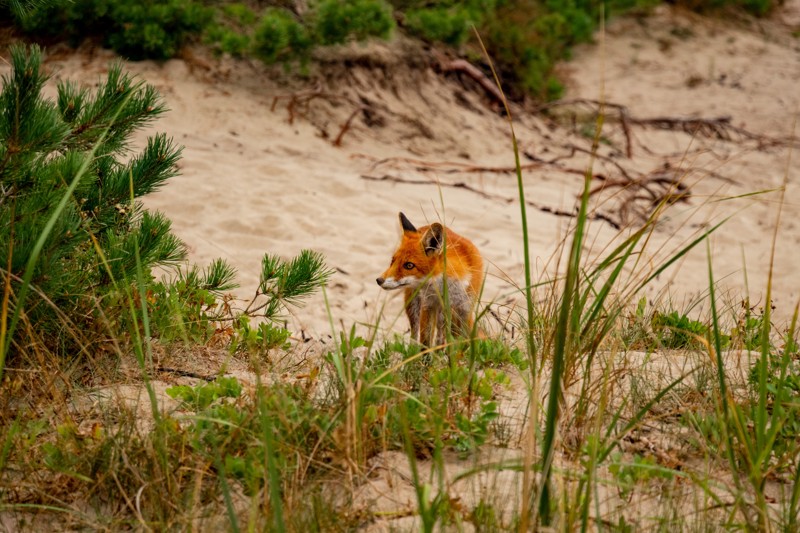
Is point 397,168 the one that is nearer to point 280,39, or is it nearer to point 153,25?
point 280,39

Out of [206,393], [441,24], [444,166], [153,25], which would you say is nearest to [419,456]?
[206,393]

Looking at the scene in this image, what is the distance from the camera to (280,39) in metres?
8.88

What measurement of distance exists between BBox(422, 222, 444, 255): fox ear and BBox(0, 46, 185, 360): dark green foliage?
1.44 metres

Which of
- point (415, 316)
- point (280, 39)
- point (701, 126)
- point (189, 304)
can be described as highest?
point (701, 126)

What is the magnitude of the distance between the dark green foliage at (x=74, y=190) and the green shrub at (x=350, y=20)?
588 centimetres

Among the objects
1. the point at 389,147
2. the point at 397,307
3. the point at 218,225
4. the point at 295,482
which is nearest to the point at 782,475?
the point at 295,482

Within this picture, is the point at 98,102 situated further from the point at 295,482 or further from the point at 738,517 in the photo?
the point at 738,517

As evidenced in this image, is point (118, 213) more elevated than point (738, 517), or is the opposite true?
point (118, 213)

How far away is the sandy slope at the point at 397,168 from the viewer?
20.5 feet

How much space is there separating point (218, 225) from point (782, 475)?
482 cm

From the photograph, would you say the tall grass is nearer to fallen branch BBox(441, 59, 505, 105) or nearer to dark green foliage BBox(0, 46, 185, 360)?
dark green foliage BBox(0, 46, 185, 360)

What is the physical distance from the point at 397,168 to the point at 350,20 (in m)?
2.04

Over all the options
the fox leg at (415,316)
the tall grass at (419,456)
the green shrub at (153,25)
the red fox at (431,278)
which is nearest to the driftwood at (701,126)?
the green shrub at (153,25)

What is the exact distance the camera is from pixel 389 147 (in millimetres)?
9336
